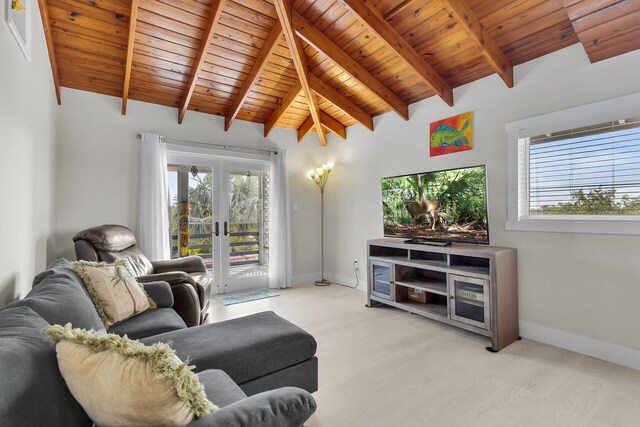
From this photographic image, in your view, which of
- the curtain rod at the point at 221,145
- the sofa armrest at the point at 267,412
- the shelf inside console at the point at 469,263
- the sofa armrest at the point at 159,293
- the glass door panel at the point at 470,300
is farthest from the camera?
the curtain rod at the point at 221,145

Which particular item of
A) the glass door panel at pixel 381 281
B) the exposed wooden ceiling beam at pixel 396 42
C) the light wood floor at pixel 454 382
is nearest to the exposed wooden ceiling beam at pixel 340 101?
the exposed wooden ceiling beam at pixel 396 42

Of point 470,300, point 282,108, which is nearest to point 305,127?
point 282,108

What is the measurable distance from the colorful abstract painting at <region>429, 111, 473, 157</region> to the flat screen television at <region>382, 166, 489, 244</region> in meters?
0.29

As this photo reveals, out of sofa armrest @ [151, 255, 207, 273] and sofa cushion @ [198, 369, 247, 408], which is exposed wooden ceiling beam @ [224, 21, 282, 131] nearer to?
sofa armrest @ [151, 255, 207, 273]

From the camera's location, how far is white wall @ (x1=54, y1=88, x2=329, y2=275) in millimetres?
3336

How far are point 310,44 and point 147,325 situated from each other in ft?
9.51

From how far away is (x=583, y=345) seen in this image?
250 cm

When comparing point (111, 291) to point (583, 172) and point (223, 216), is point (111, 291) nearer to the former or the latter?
point (223, 216)

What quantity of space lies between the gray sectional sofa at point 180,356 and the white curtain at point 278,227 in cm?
244

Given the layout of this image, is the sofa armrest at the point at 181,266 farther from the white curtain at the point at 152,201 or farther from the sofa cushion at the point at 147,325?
the sofa cushion at the point at 147,325

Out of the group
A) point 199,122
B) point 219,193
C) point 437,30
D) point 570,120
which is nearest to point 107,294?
point 219,193

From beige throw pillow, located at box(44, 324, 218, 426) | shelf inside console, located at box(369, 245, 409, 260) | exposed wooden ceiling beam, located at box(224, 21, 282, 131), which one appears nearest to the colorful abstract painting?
shelf inside console, located at box(369, 245, 409, 260)

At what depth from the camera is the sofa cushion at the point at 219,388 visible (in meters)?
1.11

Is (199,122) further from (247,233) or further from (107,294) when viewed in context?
(107,294)
